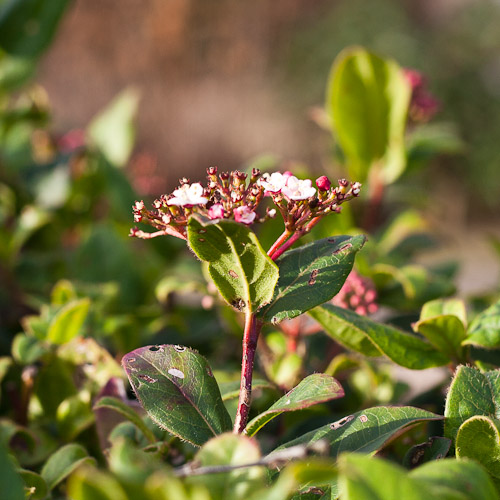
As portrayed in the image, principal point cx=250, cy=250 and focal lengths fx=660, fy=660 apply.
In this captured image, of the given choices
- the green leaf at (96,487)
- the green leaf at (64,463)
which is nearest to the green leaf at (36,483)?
the green leaf at (64,463)

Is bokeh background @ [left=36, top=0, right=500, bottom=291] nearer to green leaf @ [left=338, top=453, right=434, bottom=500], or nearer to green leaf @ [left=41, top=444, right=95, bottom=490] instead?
green leaf @ [left=41, top=444, right=95, bottom=490]

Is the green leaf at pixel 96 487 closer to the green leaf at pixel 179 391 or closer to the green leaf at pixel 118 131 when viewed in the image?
the green leaf at pixel 179 391

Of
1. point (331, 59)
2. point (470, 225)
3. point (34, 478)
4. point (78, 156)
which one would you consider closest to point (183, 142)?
point (331, 59)

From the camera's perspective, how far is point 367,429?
0.47 meters

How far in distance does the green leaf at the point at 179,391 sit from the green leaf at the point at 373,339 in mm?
→ 124

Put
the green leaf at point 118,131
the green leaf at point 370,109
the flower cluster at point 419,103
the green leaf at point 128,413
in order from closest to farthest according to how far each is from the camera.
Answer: the green leaf at point 128,413 → the green leaf at point 370,109 → the flower cluster at point 419,103 → the green leaf at point 118,131

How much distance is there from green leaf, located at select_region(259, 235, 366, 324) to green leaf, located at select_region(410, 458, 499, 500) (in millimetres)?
Result: 144

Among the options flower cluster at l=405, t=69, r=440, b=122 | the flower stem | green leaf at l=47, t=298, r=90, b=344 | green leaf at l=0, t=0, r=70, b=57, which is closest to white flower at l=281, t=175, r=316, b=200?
the flower stem

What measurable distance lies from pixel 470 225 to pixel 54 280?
5.15m

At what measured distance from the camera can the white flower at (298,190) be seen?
0.46 m

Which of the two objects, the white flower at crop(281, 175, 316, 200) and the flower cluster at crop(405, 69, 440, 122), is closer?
the white flower at crop(281, 175, 316, 200)

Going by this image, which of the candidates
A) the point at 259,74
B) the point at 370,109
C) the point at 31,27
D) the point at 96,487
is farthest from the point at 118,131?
the point at 259,74

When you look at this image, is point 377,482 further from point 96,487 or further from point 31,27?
point 31,27

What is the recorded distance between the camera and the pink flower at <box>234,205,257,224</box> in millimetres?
447
